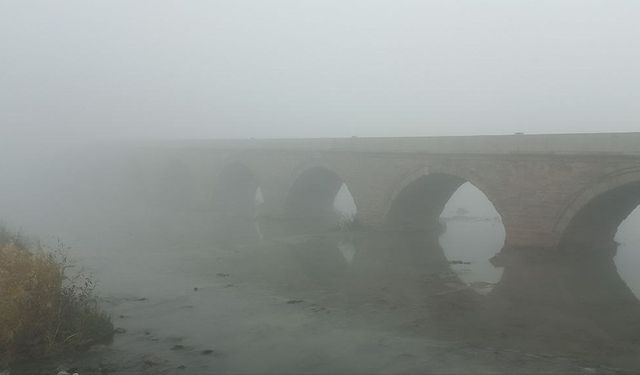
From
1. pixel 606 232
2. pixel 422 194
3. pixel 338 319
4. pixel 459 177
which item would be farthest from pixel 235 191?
pixel 338 319

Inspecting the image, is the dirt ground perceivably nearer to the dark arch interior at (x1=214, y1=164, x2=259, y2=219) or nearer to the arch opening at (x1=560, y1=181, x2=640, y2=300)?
the arch opening at (x1=560, y1=181, x2=640, y2=300)

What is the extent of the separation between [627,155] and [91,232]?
60.7 ft

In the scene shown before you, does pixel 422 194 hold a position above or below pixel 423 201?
above

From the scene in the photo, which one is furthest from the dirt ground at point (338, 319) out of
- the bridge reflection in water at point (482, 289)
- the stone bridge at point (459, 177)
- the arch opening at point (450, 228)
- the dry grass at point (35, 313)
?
the stone bridge at point (459, 177)

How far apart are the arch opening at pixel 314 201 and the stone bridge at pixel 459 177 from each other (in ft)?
0.18

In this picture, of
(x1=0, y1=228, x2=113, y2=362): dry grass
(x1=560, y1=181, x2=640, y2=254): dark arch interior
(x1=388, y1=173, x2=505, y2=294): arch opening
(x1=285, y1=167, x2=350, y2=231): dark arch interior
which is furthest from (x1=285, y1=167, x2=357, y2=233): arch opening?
(x1=0, y1=228, x2=113, y2=362): dry grass

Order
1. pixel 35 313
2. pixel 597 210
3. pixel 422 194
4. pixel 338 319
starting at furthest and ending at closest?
pixel 422 194
pixel 597 210
pixel 338 319
pixel 35 313

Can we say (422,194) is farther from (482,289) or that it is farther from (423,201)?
(482,289)

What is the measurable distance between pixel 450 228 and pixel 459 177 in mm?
5992

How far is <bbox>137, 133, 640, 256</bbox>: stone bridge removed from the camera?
512 inches

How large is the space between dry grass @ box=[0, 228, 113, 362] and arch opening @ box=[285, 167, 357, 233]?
541 inches

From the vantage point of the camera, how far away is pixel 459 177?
1611cm

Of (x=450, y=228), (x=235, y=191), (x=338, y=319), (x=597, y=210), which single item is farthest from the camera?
(x=235, y=191)

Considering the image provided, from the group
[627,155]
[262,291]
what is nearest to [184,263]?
[262,291]
